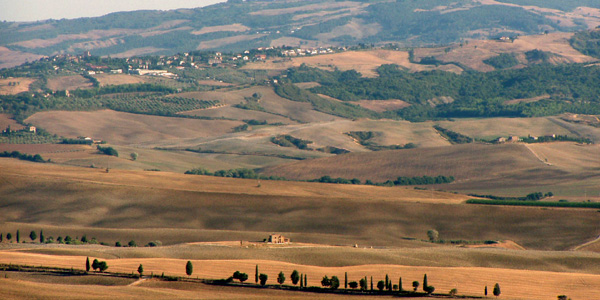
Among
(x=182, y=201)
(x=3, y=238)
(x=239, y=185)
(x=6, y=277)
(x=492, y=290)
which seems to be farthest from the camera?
(x=239, y=185)

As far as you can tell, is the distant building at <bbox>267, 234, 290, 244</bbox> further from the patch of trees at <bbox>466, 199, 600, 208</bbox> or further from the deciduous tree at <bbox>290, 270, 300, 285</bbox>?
the patch of trees at <bbox>466, 199, 600, 208</bbox>

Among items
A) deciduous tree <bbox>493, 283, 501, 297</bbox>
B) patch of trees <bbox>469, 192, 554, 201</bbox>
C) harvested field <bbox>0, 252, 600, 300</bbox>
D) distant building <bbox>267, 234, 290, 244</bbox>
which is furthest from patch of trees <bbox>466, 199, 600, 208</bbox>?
deciduous tree <bbox>493, 283, 501, 297</bbox>

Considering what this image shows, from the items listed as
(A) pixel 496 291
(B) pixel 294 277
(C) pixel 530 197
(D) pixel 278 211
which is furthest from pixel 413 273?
(C) pixel 530 197

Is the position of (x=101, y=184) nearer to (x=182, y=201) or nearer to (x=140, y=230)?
(x=182, y=201)

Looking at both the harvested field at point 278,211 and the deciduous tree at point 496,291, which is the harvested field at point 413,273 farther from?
the harvested field at point 278,211

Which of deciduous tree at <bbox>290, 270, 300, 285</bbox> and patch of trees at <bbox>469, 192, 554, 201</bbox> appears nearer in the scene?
deciduous tree at <bbox>290, 270, 300, 285</bbox>

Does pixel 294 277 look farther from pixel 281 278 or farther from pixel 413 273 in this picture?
pixel 413 273

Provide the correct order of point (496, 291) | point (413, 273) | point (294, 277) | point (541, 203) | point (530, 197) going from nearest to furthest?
point (496, 291) < point (294, 277) < point (413, 273) < point (541, 203) < point (530, 197)

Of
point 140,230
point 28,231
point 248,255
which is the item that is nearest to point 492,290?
point 248,255
